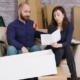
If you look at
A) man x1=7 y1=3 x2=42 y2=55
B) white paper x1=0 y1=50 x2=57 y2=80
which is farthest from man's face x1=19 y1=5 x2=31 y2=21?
white paper x1=0 y1=50 x2=57 y2=80

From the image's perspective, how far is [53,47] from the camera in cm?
183

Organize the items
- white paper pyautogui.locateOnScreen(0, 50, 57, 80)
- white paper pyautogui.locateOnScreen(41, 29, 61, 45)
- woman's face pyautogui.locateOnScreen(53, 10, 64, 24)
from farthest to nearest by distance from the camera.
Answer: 1. woman's face pyautogui.locateOnScreen(53, 10, 64, 24)
2. white paper pyautogui.locateOnScreen(41, 29, 61, 45)
3. white paper pyautogui.locateOnScreen(0, 50, 57, 80)

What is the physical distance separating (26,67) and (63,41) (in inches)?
24.4

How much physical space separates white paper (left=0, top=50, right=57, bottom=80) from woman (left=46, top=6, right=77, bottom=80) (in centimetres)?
32

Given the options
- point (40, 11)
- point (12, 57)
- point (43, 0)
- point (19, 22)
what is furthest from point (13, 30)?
point (43, 0)

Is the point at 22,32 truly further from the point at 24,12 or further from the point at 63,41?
the point at 63,41

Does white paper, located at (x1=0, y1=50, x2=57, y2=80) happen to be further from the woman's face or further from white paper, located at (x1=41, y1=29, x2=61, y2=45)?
the woman's face

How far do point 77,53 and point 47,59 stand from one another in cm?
62

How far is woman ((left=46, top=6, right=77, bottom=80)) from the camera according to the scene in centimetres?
177

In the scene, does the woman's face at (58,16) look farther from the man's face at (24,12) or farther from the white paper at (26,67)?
the white paper at (26,67)

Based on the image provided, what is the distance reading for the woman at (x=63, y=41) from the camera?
1774 mm

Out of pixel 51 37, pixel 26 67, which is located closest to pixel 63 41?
pixel 51 37

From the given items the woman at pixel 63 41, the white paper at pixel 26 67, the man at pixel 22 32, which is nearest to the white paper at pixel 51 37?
the woman at pixel 63 41

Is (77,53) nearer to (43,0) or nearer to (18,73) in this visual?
(18,73)
